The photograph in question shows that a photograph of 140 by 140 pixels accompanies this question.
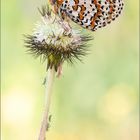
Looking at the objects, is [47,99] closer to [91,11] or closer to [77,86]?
[91,11]

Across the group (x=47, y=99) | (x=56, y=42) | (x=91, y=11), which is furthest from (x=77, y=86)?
(x=47, y=99)

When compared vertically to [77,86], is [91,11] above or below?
above

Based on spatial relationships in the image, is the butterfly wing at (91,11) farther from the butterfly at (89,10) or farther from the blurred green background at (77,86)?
the blurred green background at (77,86)

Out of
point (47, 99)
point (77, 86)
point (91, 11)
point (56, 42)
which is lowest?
point (77, 86)

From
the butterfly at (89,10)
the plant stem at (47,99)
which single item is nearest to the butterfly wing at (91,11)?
the butterfly at (89,10)

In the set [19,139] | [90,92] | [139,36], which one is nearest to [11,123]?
[19,139]

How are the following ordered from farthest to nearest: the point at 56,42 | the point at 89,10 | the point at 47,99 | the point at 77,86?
the point at 77,86
the point at 89,10
the point at 56,42
the point at 47,99

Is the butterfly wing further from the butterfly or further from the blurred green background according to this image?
the blurred green background

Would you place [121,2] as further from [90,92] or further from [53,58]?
[90,92]
